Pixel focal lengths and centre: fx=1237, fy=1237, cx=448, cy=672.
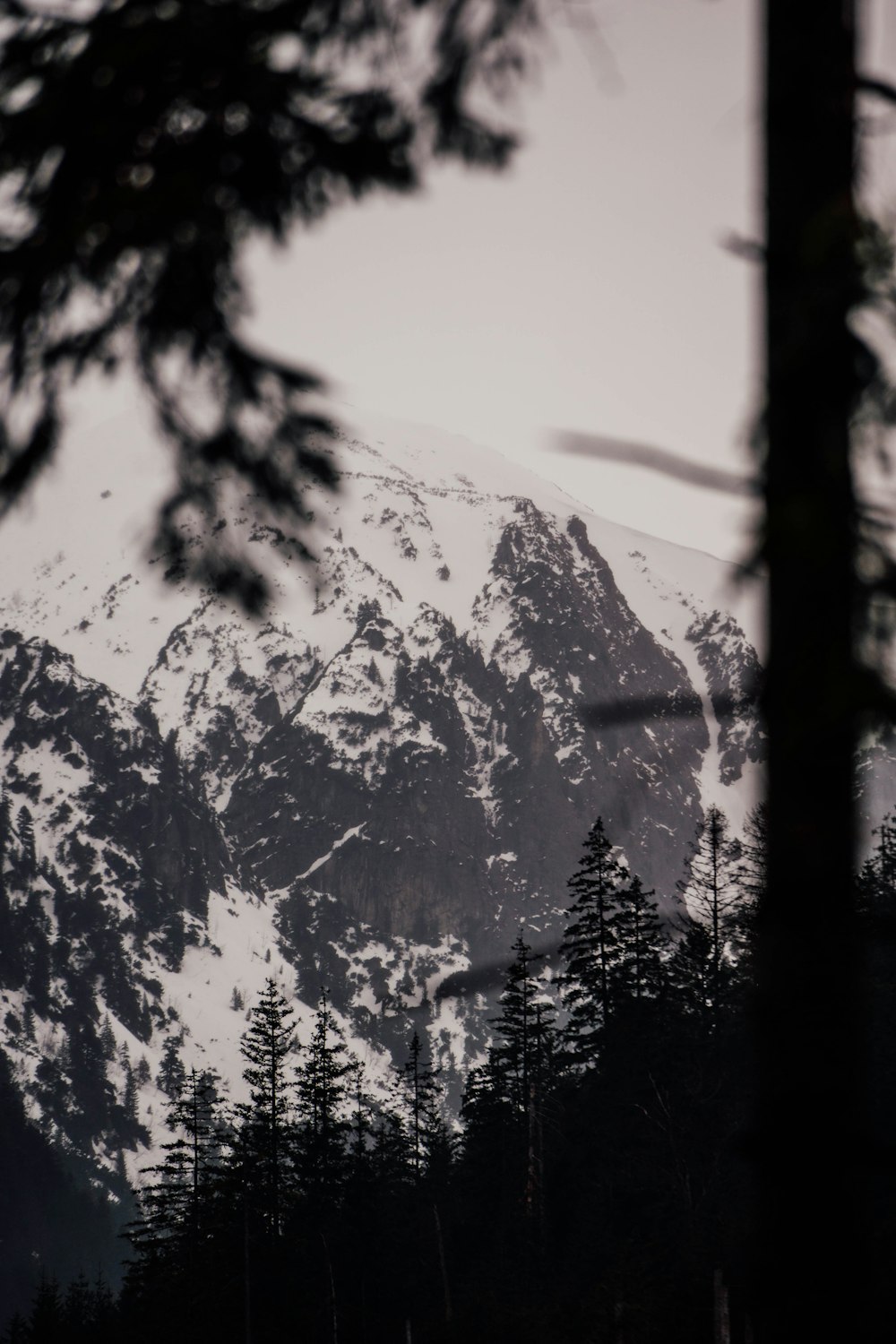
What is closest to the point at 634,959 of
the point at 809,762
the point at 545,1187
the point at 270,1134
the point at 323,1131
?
the point at 545,1187

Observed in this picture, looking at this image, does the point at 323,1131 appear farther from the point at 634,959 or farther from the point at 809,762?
the point at 809,762

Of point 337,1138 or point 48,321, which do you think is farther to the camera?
point 337,1138

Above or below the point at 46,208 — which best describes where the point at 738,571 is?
below

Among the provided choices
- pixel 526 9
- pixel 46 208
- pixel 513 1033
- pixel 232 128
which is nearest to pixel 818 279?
pixel 526 9

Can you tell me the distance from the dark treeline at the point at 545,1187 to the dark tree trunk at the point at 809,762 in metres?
15.7

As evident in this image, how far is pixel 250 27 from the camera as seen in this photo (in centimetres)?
449

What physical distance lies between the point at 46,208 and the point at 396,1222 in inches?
2167

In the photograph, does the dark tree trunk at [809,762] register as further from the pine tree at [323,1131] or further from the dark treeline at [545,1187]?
the pine tree at [323,1131]

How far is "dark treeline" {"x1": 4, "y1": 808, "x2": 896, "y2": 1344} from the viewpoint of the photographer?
2914 cm

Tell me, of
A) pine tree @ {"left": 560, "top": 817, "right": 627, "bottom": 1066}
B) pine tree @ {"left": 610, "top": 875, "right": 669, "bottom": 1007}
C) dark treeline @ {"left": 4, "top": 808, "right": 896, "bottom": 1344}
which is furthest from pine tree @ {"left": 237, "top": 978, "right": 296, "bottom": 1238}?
pine tree @ {"left": 610, "top": 875, "right": 669, "bottom": 1007}

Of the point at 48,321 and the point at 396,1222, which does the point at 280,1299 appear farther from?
the point at 48,321

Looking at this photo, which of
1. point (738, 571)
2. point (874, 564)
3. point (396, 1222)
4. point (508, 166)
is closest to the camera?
point (738, 571)

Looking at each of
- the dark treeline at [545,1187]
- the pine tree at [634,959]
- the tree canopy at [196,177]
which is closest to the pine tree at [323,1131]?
the dark treeline at [545,1187]

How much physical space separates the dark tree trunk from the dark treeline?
15744mm
